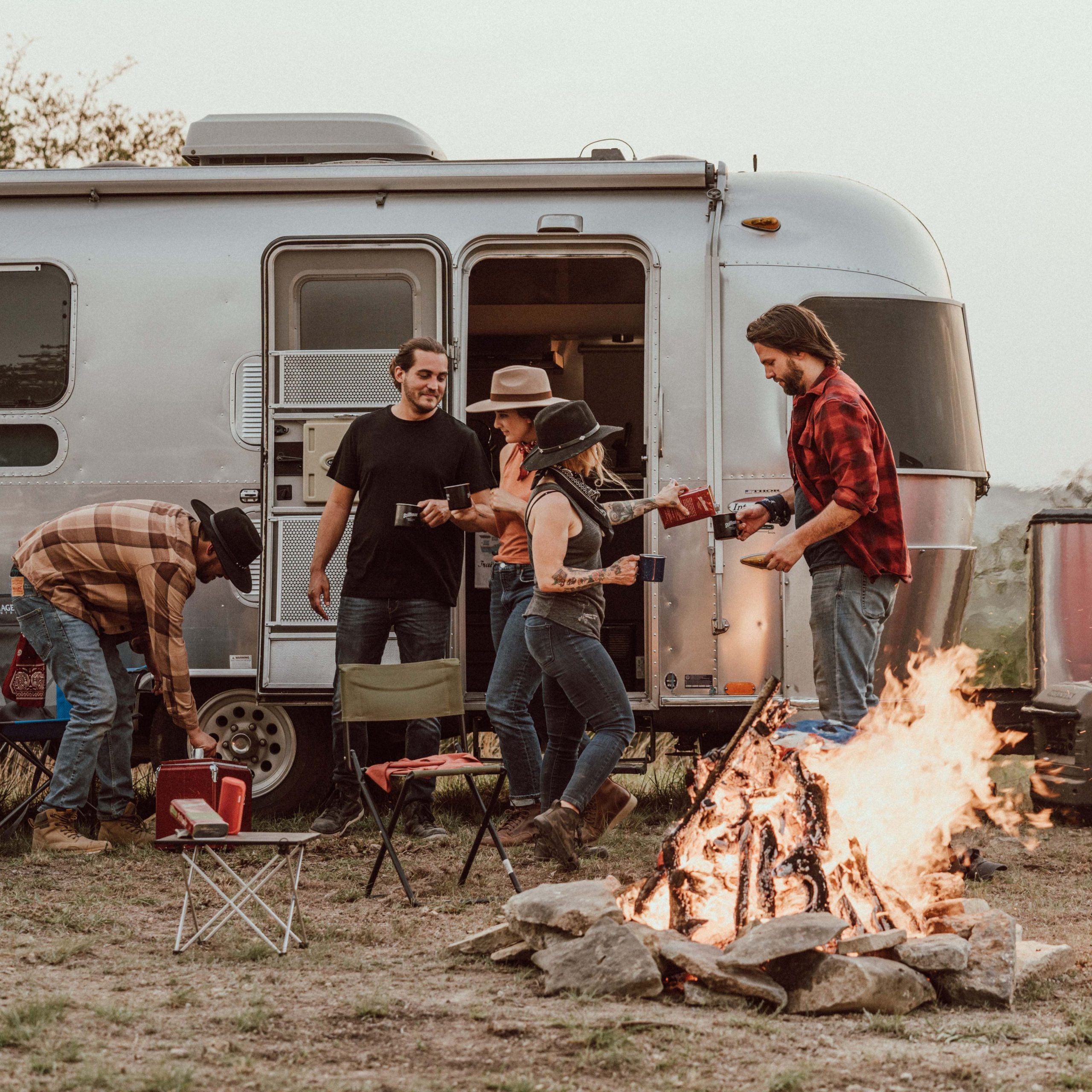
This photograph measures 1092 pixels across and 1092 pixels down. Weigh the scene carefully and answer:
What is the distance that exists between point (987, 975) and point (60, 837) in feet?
12.1

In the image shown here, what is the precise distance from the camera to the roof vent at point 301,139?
6578mm

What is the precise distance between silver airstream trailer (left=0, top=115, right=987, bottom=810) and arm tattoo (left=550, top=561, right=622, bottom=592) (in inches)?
48.7

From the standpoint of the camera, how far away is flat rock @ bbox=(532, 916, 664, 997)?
3666mm

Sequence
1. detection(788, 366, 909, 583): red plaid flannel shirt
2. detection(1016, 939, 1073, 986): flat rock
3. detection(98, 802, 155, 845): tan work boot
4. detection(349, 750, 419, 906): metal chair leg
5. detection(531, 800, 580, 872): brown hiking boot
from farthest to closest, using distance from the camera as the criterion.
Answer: detection(98, 802, 155, 845): tan work boot, detection(531, 800, 580, 872): brown hiking boot, detection(349, 750, 419, 906): metal chair leg, detection(788, 366, 909, 583): red plaid flannel shirt, detection(1016, 939, 1073, 986): flat rock

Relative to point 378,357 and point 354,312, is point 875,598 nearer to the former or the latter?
point 378,357

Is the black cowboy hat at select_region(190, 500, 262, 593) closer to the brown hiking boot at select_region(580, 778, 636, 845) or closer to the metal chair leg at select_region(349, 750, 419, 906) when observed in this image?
the metal chair leg at select_region(349, 750, 419, 906)

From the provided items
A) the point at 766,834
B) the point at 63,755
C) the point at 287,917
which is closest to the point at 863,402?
the point at 766,834

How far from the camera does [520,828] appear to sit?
5.67 metres

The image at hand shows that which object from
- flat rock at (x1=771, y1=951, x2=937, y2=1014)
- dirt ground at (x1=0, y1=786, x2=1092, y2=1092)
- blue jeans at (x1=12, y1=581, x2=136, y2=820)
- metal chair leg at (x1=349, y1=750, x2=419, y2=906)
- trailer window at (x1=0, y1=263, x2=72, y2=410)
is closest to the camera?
dirt ground at (x1=0, y1=786, x2=1092, y2=1092)

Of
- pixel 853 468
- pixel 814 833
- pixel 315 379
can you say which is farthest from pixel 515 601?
pixel 814 833

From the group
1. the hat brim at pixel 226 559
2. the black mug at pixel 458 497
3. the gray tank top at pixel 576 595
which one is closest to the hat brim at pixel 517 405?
the black mug at pixel 458 497

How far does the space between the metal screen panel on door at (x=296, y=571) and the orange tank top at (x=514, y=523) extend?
0.82m

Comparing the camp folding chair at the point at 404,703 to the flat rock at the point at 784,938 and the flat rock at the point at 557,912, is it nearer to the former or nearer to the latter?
the flat rock at the point at 557,912

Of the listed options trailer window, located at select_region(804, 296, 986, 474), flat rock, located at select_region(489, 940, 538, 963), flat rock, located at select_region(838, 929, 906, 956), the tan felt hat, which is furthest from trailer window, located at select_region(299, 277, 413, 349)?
flat rock, located at select_region(838, 929, 906, 956)
